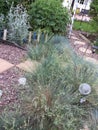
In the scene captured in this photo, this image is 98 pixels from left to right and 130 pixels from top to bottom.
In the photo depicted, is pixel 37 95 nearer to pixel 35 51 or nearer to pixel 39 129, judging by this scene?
pixel 39 129

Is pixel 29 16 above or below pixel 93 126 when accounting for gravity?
above

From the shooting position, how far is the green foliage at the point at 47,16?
5066 millimetres

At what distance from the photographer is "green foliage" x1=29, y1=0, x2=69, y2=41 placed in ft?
16.6

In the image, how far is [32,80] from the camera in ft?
7.98

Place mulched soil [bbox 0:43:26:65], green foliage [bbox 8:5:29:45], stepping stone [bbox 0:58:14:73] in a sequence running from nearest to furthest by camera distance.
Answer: stepping stone [bbox 0:58:14:73]
mulched soil [bbox 0:43:26:65]
green foliage [bbox 8:5:29:45]

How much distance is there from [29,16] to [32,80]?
307 cm

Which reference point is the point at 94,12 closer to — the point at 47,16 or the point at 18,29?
the point at 47,16

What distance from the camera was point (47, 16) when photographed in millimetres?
5066

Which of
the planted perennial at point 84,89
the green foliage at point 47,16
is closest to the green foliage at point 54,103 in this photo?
the planted perennial at point 84,89

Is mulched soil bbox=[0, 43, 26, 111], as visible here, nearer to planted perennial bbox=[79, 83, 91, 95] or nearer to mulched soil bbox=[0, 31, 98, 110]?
mulched soil bbox=[0, 31, 98, 110]

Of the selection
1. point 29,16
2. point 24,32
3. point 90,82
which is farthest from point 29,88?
point 29,16

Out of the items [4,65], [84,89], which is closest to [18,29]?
[4,65]

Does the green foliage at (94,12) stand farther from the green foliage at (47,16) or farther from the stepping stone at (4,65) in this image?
the stepping stone at (4,65)

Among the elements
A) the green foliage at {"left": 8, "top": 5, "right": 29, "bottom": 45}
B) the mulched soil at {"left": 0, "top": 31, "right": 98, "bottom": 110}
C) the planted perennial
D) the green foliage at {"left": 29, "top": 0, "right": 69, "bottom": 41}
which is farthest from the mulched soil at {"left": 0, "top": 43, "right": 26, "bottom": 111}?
the green foliage at {"left": 29, "top": 0, "right": 69, "bottom": 41}
